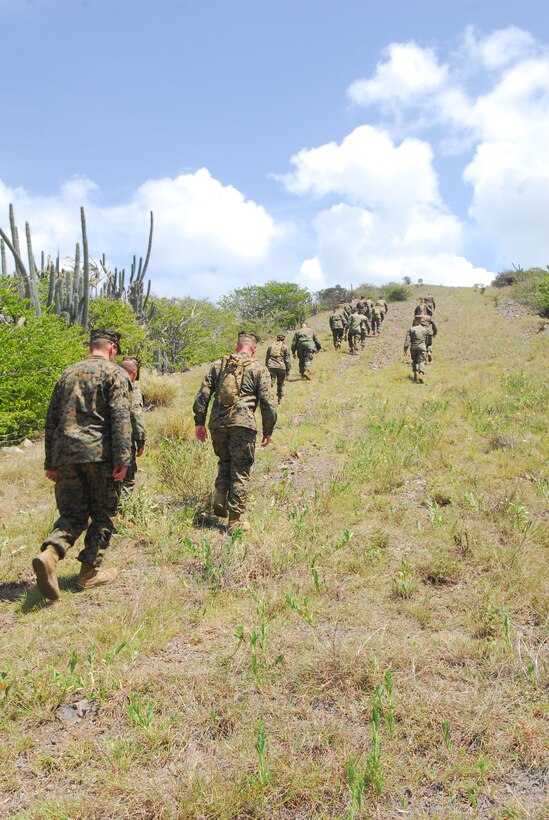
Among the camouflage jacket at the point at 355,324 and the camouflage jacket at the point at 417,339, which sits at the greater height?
the camouflage jacket at the point at 355,324

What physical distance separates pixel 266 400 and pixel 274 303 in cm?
5320

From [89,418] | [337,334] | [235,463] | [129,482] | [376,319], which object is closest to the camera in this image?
[89,418]

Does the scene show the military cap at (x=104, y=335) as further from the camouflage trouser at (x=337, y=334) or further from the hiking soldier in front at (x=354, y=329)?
the camouflage trouser at (x=337, y=334)

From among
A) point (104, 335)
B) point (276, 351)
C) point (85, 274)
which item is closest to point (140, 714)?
point (104, 335)

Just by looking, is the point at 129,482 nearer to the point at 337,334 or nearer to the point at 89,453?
the point at 89,453

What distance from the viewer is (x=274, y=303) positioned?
57.0 m

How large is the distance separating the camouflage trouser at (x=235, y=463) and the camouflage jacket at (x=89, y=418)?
1.32 metres

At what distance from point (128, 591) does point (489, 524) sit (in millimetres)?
3221

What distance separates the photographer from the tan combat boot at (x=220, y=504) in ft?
16.4

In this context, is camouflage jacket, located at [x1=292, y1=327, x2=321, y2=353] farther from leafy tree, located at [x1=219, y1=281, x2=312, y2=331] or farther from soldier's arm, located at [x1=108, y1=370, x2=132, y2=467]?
leafy tree, located at [x1=219, y1=281, x2=312, y2=331]

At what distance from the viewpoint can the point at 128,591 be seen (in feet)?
12.3

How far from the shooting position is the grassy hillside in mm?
2072

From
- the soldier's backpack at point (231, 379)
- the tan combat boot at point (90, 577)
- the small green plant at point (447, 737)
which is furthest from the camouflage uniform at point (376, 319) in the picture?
the small green plant at point (447, 737)

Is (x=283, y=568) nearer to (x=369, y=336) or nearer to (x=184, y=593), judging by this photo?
(x=184, y=593)
